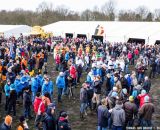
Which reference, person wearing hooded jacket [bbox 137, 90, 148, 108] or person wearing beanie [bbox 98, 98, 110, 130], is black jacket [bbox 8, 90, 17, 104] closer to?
person wearing beanie [bbox 98, 98, 110, 130]

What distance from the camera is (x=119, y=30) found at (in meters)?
44.8

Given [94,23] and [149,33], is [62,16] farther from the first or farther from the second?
[149,33]

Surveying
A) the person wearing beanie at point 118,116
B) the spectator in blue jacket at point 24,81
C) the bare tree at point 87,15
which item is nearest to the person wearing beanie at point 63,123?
the person wearing beanie at point 118,116

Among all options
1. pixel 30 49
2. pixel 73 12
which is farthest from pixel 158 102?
pixel 73 12

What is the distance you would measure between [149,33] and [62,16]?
54.8 meters

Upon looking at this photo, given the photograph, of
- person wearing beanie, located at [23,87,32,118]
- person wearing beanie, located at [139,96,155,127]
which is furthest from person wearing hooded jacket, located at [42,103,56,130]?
person wearing beanie, located at [23,87,32,118]

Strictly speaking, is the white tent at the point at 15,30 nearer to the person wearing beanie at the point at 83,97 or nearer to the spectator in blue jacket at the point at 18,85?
the spectator in blue jacket at the point at 18,85

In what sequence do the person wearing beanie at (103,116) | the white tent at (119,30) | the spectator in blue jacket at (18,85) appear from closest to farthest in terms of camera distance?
1. the person wearing beanie at (103,116)
2. the spectator in blue jacket at (18,85)
3. the white tent at (119,30)

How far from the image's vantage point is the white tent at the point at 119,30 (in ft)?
132

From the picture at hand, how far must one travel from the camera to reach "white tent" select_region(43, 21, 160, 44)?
4009 cm

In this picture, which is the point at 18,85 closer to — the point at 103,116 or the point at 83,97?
the point at 83,97

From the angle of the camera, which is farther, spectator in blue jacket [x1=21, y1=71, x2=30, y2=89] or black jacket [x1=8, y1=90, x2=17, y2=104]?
spectator in blue jacket [x1=21, y1=71, x2=30, y2=89]

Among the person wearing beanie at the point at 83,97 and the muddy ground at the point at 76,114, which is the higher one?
the person wearing beanie at the point at 83,97

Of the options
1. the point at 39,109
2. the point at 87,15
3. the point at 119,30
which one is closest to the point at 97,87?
the point at 39,109
